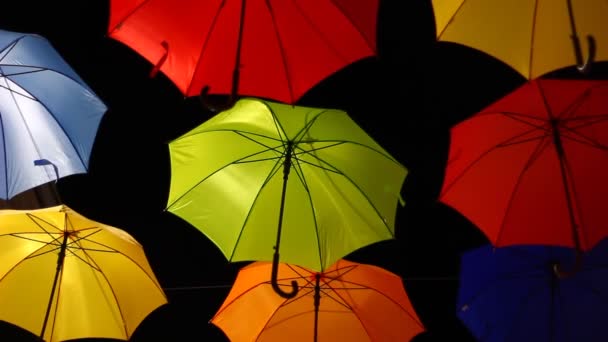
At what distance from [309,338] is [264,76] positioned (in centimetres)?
168

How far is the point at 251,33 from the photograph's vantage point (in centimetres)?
279

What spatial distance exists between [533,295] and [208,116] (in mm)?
2480

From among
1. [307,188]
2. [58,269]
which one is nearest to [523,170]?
[307,188]

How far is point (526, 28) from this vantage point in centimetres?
268

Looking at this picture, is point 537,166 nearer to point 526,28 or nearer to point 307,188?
point 526,28

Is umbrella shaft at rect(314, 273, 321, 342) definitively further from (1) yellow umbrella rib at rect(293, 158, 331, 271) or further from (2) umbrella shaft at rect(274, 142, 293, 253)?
(2) umbrella shaft at rect(274, 142, 293, 253)

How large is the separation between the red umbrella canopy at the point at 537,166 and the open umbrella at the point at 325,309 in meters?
0.77

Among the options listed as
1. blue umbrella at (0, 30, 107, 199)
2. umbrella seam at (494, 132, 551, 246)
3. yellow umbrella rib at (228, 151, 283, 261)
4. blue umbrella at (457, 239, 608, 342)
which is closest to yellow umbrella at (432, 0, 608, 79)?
umbrella seam at (494, 132, 551, 246)

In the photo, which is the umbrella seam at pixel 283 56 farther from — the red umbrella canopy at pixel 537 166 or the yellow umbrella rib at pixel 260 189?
the red umbrella canopy at pixel 537 166

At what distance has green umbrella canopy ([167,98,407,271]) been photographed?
3.08 m

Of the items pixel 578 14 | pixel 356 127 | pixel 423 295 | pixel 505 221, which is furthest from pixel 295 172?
pixel 423 295

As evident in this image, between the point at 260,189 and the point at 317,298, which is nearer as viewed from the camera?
the point at 260,189

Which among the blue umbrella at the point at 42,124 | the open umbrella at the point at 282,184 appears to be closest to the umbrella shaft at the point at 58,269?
the blue umbrella at the point at 42,124

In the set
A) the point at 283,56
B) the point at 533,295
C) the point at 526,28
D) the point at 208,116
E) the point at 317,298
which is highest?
the point at 526,28
